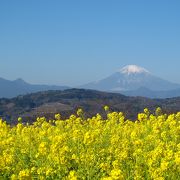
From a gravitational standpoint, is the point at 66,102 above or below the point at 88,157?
below

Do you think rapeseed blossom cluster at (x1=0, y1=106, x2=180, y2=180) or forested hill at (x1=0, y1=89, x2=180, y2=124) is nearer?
rapeseed blossom cluster at (x1=0, y1=106, x2=180, y2=180)

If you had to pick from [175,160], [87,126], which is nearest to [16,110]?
[87,126]

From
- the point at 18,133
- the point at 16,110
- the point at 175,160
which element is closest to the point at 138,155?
the point at 175,160

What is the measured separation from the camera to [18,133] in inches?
586

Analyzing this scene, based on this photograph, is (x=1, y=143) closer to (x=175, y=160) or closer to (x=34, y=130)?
(x=34, y=130)

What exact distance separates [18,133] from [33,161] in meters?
3.94

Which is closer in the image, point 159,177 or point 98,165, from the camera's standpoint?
point 159,177

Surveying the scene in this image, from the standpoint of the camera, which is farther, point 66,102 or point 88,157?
point 66,102

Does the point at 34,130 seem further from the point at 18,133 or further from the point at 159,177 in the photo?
the point at 159,177

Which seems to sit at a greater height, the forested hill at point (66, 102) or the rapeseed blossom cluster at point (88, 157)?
the rapeseed blossom cluster at point (88, 157)

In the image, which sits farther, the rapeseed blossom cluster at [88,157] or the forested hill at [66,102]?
the forested hill at [66,102]

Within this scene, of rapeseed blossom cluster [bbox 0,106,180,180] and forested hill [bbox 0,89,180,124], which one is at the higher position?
rapeseed blossom cluster [bbox 0,106,180,180]

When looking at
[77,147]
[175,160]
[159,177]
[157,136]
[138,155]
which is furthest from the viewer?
[157,136]

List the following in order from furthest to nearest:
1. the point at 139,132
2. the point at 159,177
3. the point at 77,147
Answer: the point at 139,132 < the point at 77,147 < the point at 159,177
